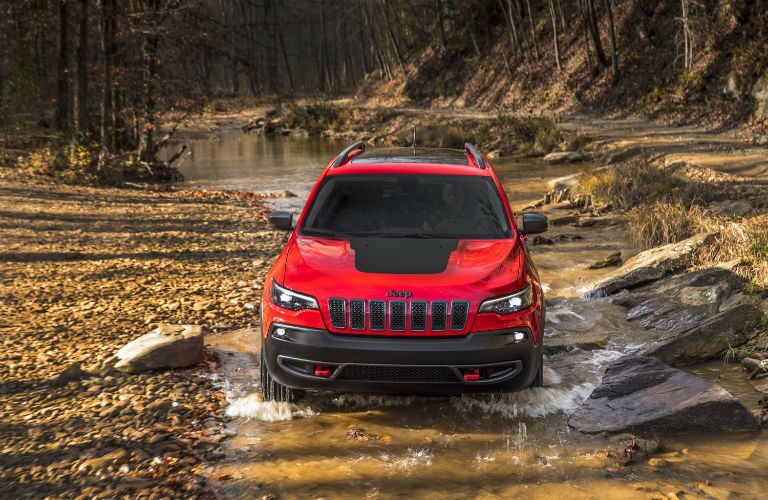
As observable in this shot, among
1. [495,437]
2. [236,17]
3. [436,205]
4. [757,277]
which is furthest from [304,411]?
[236,17]

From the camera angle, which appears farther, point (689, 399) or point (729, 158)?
point (729, 158)

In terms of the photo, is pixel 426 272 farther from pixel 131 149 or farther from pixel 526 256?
pixel 131 149

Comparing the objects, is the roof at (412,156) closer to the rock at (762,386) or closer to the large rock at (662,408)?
the large rock at (662,408)

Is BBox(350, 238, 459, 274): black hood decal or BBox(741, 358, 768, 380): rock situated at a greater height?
BBox(350, 238, 459, 274): black hood decal

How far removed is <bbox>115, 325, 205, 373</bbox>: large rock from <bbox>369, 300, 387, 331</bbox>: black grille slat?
7.70ft

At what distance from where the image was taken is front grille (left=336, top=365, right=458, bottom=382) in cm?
440

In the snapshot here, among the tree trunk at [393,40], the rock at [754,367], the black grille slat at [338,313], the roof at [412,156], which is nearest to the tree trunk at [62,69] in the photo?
the roof at [412,156]

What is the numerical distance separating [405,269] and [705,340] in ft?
10.4

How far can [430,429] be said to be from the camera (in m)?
4.99

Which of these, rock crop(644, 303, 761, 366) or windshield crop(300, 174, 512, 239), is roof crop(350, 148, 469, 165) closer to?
windshield crop(300, 174, 512, 239)

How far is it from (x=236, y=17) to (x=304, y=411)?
83.9 m

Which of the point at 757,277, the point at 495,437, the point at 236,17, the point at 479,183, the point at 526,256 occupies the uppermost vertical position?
the point at 236,17

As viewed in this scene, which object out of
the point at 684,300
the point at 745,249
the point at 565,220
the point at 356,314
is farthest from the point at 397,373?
the point at 565,220

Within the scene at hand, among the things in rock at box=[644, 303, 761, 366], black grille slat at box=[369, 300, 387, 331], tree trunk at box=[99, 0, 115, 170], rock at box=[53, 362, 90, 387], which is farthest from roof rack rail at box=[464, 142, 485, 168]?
tree trunk at box=[99, 0, 115, 170]
